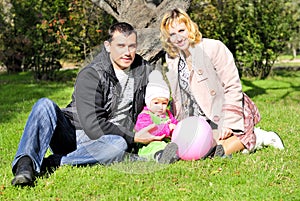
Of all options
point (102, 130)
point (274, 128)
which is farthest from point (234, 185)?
point (274, 128)

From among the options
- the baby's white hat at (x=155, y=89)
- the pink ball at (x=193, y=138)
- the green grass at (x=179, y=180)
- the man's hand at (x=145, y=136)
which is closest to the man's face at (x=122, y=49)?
the baby's white hat at (x=155, y=89)

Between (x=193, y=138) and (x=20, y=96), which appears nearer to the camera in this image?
(x=193, y=138)

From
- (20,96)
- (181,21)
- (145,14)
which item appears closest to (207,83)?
(181,21)

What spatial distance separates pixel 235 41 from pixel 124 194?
11034 mm

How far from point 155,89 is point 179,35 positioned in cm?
60

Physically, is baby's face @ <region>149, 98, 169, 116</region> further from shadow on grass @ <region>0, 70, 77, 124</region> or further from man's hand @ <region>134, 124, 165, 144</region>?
shadow on grass @ <region>0, 70, 77, 124</region>

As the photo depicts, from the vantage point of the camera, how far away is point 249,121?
16.1 feet

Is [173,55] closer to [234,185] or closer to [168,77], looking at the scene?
[168,77]

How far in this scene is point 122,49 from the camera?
Answer: 14.5ft

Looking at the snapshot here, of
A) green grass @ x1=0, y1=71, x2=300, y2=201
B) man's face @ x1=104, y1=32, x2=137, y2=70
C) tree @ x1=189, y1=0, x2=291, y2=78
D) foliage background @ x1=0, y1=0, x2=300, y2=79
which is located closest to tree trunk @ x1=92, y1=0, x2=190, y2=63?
man's face @ x1=104, y1=32, x2=137, y2=70

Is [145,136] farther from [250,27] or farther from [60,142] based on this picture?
[250,27]

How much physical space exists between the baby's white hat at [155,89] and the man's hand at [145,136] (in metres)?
0.25

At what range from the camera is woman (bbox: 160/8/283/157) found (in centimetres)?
469

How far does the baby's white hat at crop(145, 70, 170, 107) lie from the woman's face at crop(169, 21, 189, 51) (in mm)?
397
